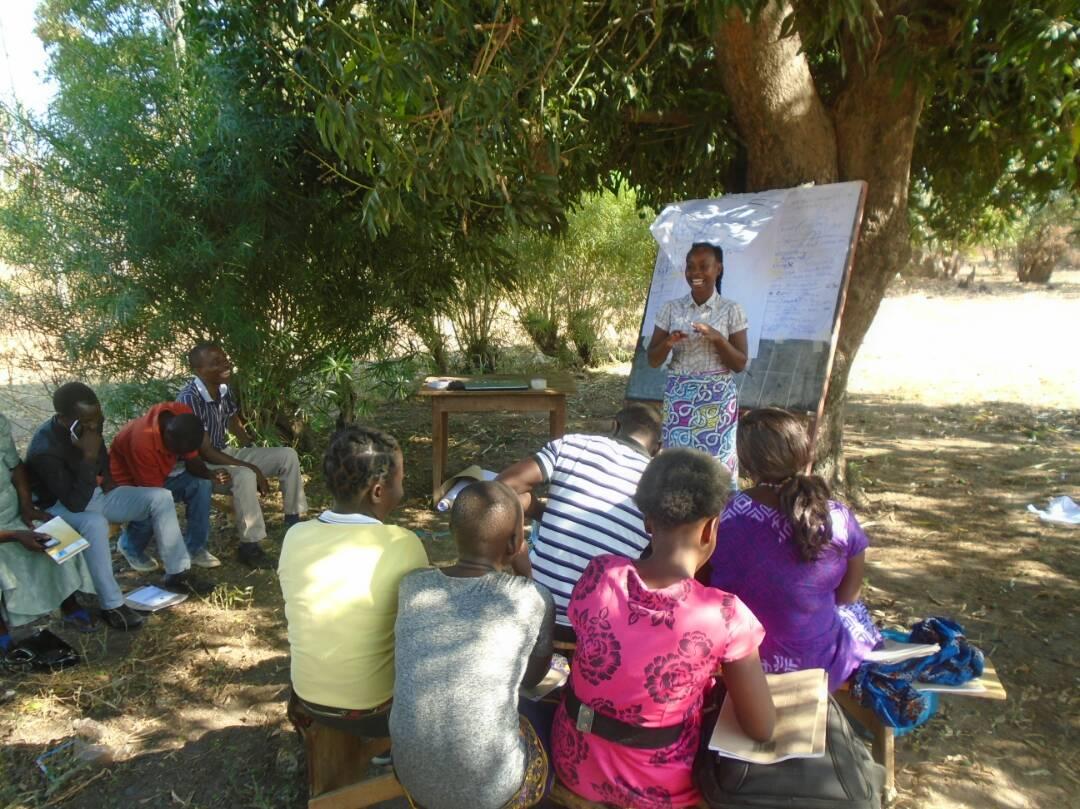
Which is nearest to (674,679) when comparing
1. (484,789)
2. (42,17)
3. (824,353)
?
(484,789)

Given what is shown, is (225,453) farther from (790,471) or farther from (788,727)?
(788,727)

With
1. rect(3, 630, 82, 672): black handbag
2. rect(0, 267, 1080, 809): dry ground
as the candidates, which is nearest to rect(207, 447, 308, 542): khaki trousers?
rect(0, 267, 1080, 809): dry ground

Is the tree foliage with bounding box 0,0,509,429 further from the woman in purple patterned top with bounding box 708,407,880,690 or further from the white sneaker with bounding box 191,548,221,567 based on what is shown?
the woman in purple patterned top with bounding box 708,407,880,690

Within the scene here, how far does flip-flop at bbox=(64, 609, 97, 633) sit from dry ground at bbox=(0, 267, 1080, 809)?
0.09 metres

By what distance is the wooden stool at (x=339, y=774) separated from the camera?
2309 mm

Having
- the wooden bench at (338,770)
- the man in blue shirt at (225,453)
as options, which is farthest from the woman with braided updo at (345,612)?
the man in blue shirt at (225,453)

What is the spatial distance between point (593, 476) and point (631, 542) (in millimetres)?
245

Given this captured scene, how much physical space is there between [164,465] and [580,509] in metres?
2.59

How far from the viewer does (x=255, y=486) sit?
14.9 feet

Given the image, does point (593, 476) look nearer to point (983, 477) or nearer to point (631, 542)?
point (631, 542)

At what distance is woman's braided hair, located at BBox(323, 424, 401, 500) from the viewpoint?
95.5 inches

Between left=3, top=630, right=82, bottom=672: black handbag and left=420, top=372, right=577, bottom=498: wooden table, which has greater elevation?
left=420, top=372, right=577, bottom=498: wooden table

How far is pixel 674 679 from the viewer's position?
1.87 meters

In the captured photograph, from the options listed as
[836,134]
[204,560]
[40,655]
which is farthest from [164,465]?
[836,134]
